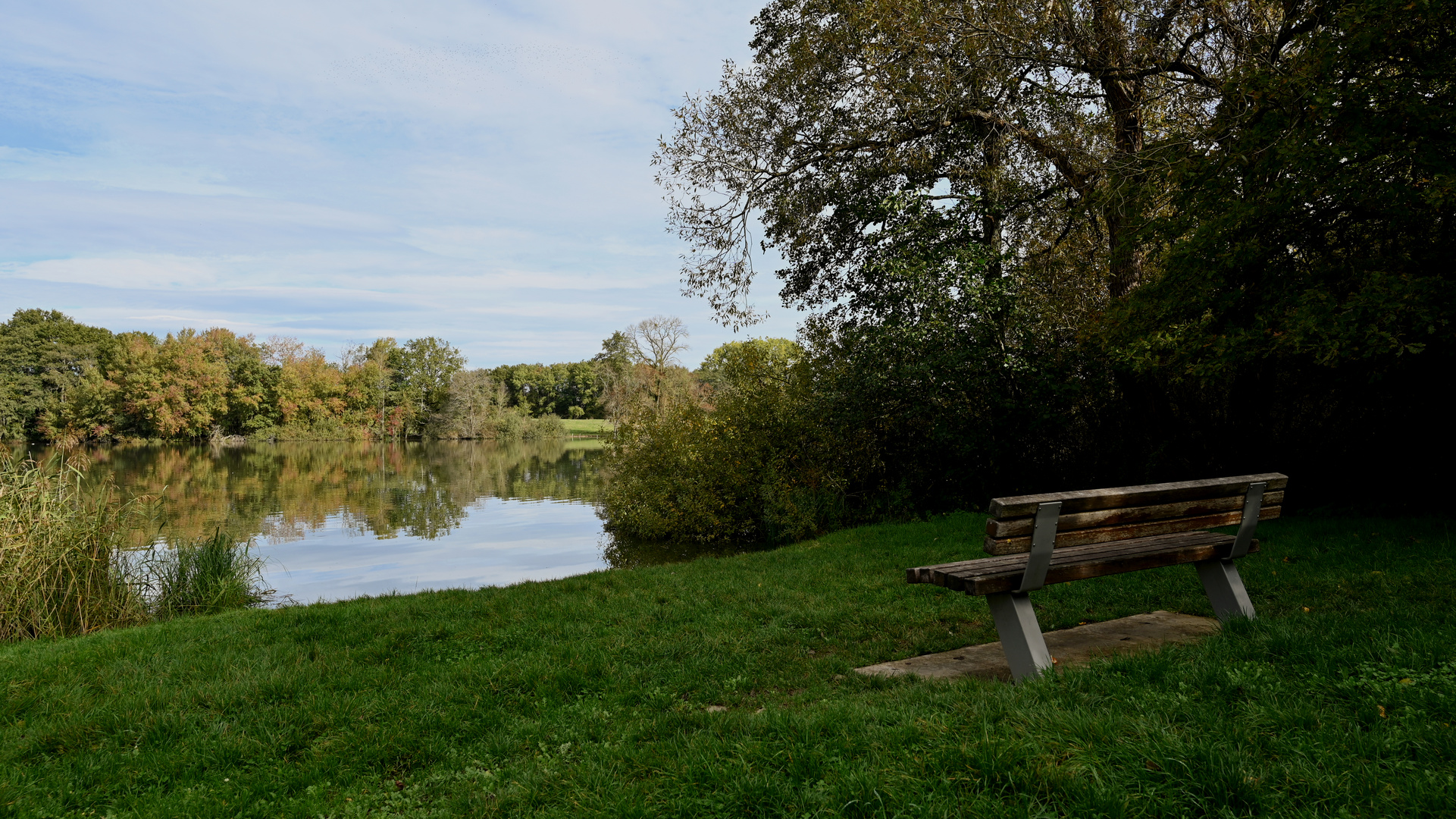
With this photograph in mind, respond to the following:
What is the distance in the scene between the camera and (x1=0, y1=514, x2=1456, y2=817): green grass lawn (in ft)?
8.00

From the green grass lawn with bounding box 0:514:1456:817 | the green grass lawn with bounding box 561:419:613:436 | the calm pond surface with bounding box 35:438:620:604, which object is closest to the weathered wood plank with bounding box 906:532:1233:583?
the green grass lawn with bounding box 0:514:1456:817

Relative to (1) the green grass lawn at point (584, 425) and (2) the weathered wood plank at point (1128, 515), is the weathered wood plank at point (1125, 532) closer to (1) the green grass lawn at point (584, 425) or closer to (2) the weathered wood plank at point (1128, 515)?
(2) the weathered wood plank at point (1128, 515)

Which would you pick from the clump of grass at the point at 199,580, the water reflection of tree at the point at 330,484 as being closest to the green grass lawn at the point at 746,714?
the clump of grass at the point at 199,580

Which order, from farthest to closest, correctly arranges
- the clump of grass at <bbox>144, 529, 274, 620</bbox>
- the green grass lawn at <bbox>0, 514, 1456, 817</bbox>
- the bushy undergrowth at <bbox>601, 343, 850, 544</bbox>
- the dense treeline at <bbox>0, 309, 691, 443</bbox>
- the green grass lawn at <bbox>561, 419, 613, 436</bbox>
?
the green grass lawn at <bbox>561, 419, 613, 436</bbox> → the dense treeline at <bbox>0, 309, 691, 443</bbox> → the bushy undergrowth at <bbox>601, 343, 850, 544</bbox> → the clump of grass at <bbox>144, 529, 274, 620</bbox> → the green grass lawn at <bbox>0, 514, 1456, 817</bbox>

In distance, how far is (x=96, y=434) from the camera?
5081 cm

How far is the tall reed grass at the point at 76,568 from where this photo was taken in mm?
7016

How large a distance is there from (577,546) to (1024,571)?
12.6 m

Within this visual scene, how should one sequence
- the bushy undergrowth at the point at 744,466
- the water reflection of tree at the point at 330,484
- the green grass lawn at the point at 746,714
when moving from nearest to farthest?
the green grass lawn at the point at 746,714 < the bushy undergrowth at the point at 744,466 < the water reflection of tree at the point at 330,484

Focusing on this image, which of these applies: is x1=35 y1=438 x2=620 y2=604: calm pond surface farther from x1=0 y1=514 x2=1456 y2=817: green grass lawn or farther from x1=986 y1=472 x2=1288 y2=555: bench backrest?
x1=986 y1=472 x2=1288 y2=555: bench backrest

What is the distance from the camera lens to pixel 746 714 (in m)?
3.37

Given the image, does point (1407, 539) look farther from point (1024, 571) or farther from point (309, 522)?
point (309, 522)

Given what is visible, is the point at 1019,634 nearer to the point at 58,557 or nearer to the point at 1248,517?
the point at 1248,517

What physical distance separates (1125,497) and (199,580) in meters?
10.00

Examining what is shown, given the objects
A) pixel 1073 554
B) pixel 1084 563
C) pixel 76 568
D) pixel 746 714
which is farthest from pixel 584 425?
pixel 746 714
